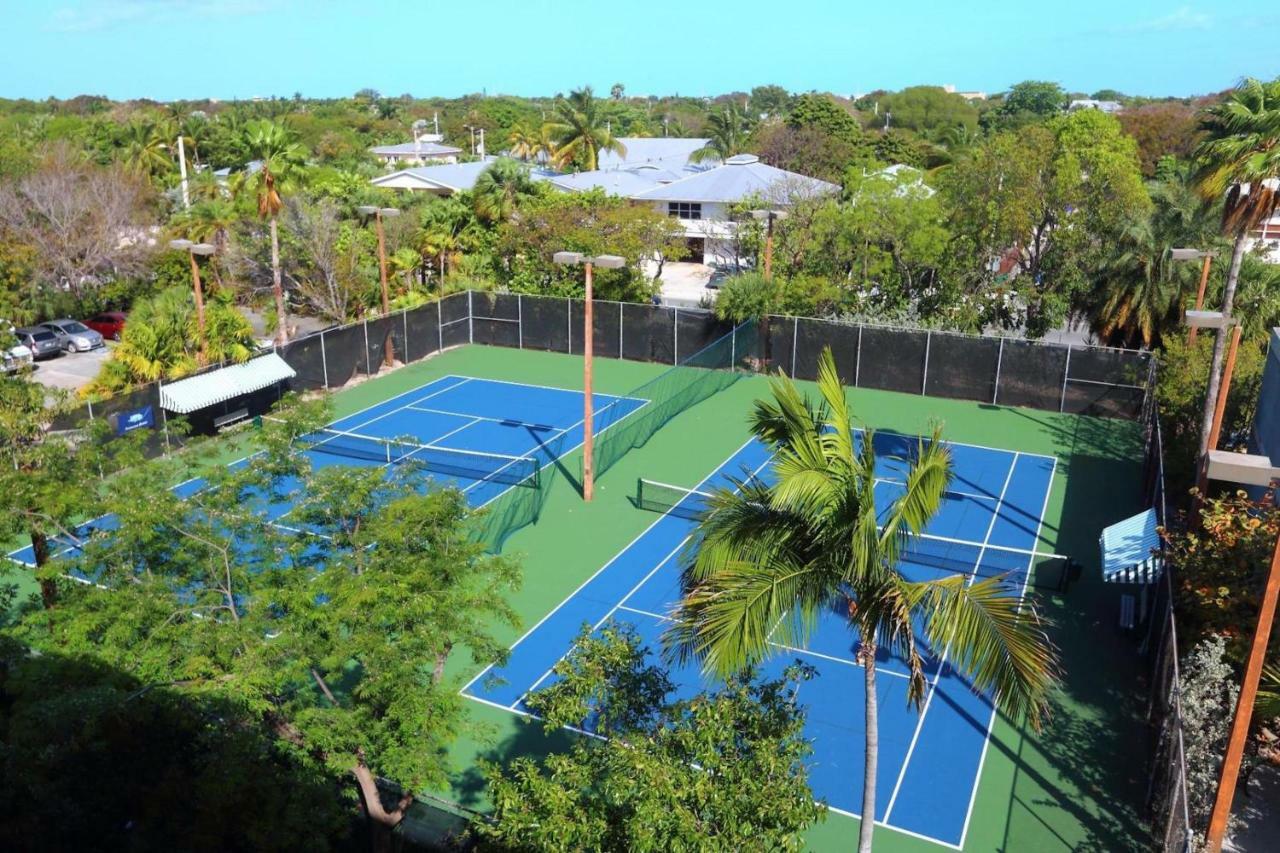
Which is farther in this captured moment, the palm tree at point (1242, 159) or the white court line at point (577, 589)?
the palm tree at point (1242, 159)

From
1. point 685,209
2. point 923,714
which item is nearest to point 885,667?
point 923,714

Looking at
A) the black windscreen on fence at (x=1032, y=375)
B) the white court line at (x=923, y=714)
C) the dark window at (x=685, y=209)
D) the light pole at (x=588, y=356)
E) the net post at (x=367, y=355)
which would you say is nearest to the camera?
the white court line at (x=923, y=714)

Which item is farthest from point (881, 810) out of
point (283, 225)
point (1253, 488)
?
point (283, 225)

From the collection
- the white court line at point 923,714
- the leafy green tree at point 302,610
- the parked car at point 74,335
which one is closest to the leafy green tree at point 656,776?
the leafy green tree at point 302,610

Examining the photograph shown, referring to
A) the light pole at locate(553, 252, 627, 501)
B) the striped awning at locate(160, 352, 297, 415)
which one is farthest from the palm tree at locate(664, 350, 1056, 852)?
the striped awning at locate(160, 352, 297, 415)

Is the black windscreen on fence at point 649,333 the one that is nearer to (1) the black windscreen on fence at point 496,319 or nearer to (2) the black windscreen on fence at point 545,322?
(2) the black windscreen on fence at point 545,322
